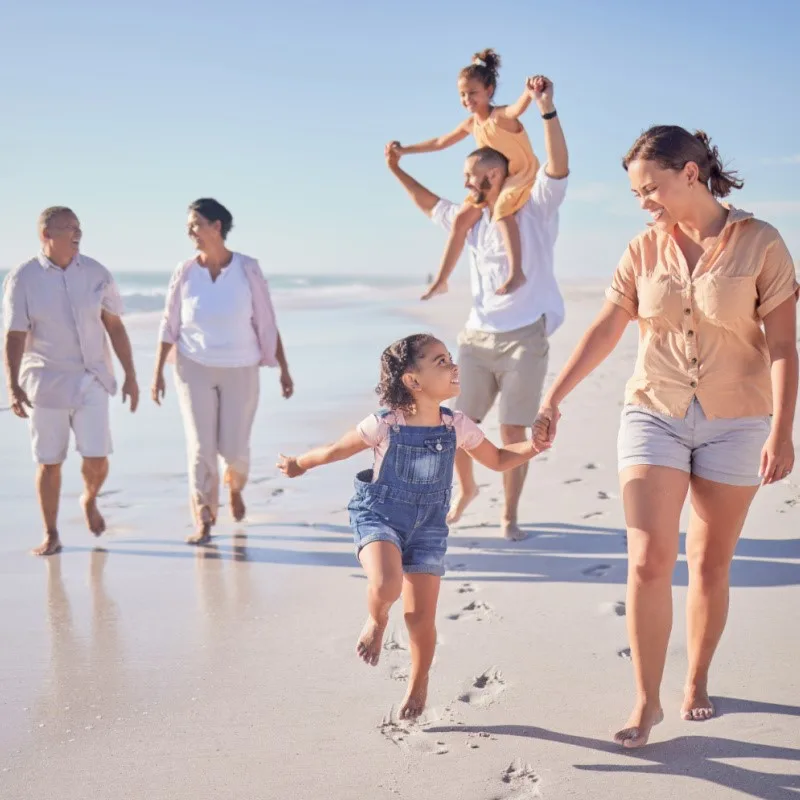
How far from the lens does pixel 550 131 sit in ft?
17.8

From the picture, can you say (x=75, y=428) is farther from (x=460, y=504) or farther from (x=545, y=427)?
(x=545, y=427)

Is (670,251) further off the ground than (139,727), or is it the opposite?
(670,251)

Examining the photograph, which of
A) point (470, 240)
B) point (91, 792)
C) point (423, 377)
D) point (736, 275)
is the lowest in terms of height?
point (91, 792)

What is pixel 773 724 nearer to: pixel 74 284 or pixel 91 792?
pixel 91 792

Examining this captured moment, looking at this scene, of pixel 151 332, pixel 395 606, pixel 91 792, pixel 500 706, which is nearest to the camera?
pixel 91 792

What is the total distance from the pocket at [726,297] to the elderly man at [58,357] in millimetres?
3507

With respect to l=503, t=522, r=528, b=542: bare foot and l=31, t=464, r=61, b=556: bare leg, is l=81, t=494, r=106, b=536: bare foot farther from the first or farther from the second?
l=503, t=522, r=528, b=542: bare foot

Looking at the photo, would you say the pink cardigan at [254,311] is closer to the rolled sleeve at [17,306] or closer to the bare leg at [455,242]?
the rolled sleeve at [17,306]

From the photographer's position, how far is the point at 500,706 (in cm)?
357

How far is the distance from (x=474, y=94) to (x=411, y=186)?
0.64 m

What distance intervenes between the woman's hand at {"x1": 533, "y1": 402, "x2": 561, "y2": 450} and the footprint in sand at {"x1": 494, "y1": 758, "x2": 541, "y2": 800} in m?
0.99

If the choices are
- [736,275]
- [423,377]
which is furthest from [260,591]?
[736,275]

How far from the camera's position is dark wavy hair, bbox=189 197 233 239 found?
5992mm

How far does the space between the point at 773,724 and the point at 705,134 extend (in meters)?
1.83
